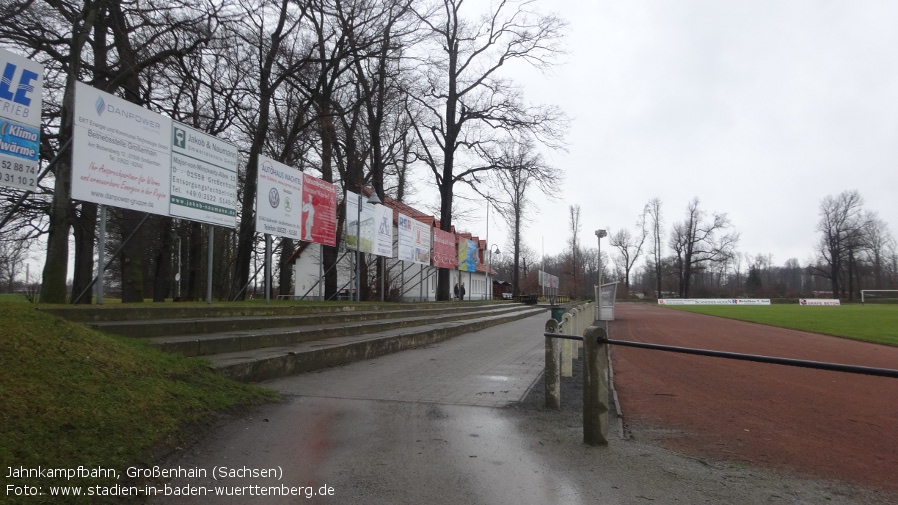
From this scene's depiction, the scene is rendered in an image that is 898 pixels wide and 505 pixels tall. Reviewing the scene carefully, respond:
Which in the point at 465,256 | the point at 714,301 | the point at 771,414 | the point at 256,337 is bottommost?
the point at 771,414

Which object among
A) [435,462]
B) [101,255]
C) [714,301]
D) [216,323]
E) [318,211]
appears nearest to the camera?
[435,462]

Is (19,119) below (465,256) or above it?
above

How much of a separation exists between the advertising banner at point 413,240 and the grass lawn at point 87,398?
18690 millimetres

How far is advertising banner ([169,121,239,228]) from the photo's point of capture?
1076cm

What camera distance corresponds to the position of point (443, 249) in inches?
1256

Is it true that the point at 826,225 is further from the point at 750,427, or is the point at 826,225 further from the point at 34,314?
the point at 34,314

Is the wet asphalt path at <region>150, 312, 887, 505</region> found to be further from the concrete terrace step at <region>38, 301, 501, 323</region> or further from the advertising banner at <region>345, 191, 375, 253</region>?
the advertising banner at <region>345, 191, 375, 253</region>

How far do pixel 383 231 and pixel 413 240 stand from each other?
3.90 m

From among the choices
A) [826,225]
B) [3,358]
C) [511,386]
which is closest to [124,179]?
[3,358]

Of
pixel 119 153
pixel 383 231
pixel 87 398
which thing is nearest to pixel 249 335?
pixel 119 153

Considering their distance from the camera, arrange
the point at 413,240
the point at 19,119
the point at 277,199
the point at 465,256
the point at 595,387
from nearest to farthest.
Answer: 1. the point at 595,387
2. the point at 19,119
3. the point at 277,199
4. the point at 413,240
5. the point at 465,256

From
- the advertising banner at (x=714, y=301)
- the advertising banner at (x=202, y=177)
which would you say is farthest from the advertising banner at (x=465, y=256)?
the advertising banner at (x=714, y=301)

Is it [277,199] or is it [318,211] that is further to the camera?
[318,211]

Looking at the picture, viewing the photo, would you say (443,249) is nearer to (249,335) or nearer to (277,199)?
(277,199)
